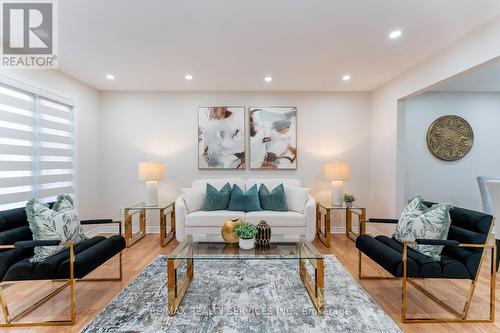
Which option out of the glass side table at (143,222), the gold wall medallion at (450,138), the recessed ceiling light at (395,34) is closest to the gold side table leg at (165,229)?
the glass side table at (143,222)

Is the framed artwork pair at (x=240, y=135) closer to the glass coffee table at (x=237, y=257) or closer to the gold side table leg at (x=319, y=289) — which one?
the glass coffee table at (x=237, y=257)

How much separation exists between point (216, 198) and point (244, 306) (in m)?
2.05

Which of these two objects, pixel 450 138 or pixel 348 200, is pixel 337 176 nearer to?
pixel 348 200

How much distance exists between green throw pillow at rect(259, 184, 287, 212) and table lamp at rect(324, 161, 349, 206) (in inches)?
32.0

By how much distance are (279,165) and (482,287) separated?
3.05m

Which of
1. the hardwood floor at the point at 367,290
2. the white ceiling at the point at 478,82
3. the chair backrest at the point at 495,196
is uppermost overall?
the white ceiling at the point at 478,82

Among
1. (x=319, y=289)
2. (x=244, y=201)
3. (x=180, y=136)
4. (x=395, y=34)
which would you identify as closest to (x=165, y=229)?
(x=244, y=201)

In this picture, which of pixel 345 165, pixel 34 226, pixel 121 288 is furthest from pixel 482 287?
pixel 34 226

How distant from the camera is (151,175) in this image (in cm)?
433

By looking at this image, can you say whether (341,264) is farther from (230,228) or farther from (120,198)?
(120,198)

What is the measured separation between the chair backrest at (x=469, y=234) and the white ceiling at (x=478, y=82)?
7.08 ft

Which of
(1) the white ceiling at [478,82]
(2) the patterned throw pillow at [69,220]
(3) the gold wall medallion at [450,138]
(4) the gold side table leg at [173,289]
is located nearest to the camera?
(4) the gold side table leg at [173,289]

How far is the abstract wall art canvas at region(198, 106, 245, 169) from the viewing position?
4797 millimetres

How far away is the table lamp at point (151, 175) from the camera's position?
4324 millimetres
